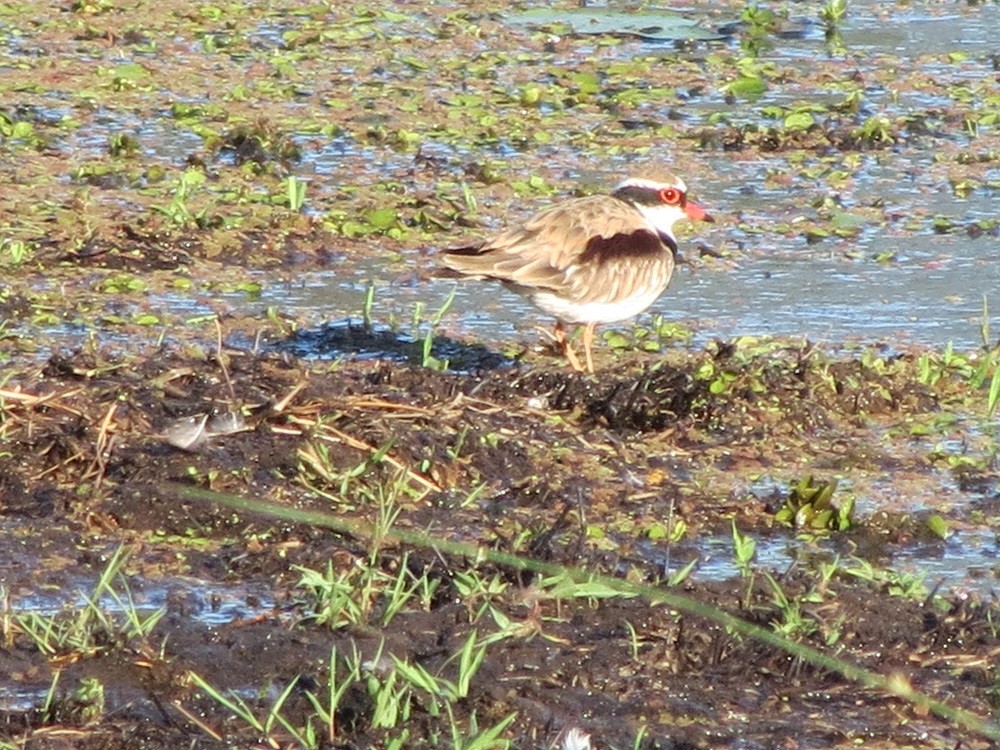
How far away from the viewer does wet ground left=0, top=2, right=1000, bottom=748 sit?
4684 millimetres

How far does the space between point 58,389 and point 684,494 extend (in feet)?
6.49

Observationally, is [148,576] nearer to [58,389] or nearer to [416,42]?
[58,389]

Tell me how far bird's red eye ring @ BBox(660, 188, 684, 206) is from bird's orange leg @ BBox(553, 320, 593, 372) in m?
0.76

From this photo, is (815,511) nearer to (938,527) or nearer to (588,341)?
(938,527)

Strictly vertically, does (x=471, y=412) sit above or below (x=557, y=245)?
below

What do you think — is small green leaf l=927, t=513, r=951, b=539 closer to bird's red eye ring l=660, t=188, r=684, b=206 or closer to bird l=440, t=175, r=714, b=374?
bird l=440, t=175, r=714, b=374

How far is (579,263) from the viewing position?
24.6 ft

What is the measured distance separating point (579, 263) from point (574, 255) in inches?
1.7

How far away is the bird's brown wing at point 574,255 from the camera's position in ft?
24.2

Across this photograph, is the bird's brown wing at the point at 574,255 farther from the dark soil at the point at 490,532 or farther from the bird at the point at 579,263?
the dark soil at the point at 490,532

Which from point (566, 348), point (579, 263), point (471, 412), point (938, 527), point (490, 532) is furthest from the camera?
point (566, 348)

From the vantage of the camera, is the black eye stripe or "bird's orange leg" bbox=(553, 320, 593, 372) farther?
the black eye stripe

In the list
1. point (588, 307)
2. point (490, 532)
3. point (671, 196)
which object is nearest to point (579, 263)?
point (588, 307)

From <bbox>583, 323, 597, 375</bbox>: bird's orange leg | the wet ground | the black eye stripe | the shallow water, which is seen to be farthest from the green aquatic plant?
the black eye stripe
